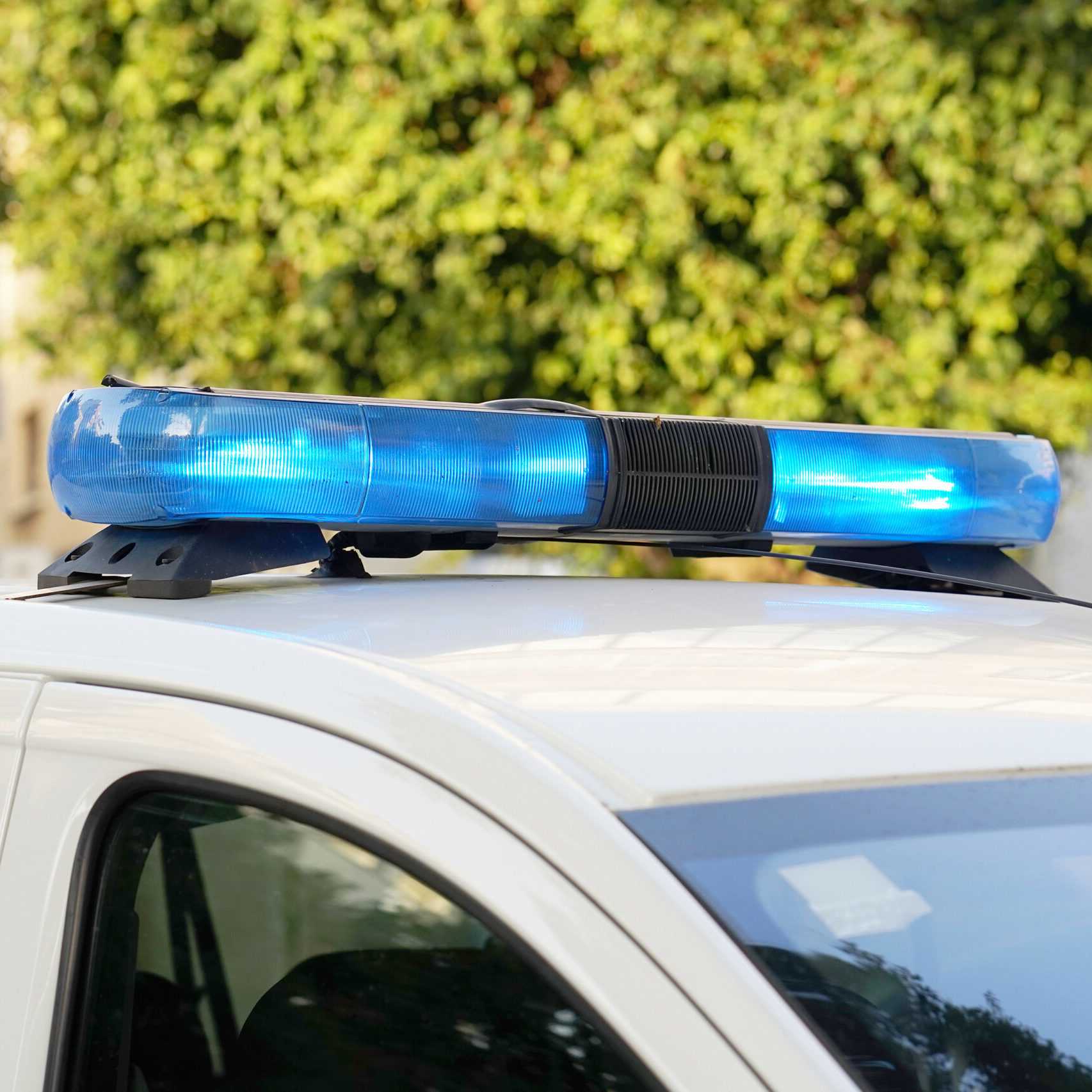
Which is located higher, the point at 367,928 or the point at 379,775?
the point at 379,775

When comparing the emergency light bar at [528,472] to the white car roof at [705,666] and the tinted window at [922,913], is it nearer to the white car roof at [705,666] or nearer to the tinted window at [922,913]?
the white car roof at [705,666]

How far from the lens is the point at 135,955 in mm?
1083

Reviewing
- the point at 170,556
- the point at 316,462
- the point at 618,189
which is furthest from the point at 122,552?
the point at 618,189

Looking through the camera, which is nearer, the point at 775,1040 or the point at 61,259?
the point at 775,1040

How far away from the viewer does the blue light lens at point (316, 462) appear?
1.25 metres

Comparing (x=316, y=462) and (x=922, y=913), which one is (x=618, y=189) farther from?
(x=922, y=913)

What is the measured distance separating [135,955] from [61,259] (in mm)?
5780

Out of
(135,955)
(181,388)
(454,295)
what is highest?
(454,295)

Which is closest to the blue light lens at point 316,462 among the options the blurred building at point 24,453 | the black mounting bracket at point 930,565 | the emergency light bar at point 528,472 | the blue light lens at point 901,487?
the emergency light bar at point 528,472

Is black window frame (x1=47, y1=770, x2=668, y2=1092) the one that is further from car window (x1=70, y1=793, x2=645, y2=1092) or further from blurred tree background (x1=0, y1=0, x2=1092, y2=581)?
blurred tree background (x1=0, y1=0, x2=1092, y2=581)

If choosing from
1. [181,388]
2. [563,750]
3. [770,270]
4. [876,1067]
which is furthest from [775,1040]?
[770,270]

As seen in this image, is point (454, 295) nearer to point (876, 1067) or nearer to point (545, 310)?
point (545, 310)

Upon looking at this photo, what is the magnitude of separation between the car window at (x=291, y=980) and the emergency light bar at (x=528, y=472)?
348 mm

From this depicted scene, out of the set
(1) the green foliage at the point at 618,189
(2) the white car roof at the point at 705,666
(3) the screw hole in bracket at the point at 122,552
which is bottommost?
(2) the white car roof at the point at 705,666
